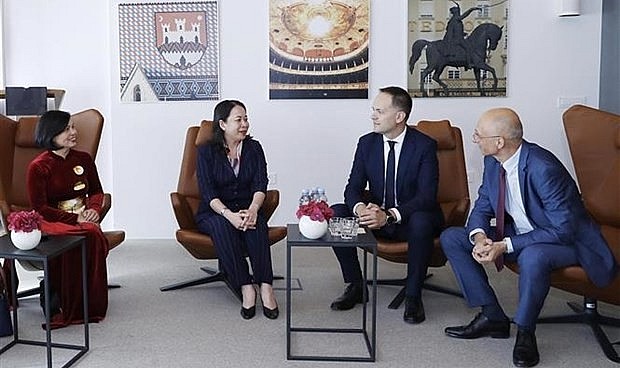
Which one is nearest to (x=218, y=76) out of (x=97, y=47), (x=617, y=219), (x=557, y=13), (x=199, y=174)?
(x=97, y=47)

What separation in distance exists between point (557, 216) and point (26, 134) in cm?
307

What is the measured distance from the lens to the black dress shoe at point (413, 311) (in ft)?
10.8

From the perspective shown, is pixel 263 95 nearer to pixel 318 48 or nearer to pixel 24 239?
pixel 318 48

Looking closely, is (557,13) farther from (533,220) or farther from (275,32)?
(533,220)

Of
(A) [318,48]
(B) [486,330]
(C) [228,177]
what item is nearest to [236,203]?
(C) [228,177]

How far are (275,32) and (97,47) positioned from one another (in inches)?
57.1

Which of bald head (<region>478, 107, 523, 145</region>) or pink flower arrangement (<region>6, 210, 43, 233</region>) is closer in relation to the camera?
pink flower arrangement (<region>6, 210, 43, 233</region>)

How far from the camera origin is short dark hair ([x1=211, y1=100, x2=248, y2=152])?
368 cm

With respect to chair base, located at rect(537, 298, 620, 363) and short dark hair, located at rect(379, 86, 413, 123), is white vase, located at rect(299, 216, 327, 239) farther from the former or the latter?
chair base, located at rect(537, 298, 620, 363)

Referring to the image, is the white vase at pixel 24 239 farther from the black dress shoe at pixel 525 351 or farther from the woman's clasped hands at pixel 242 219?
the black dress shoe at pixel 525 351

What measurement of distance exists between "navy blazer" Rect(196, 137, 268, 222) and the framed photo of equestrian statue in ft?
6.12

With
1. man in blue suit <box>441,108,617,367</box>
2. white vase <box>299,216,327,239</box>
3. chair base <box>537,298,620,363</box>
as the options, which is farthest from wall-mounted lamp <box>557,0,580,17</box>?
white vase <box>299,216,327,239</box>

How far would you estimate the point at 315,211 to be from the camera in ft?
9.34

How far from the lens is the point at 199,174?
12.2ft
